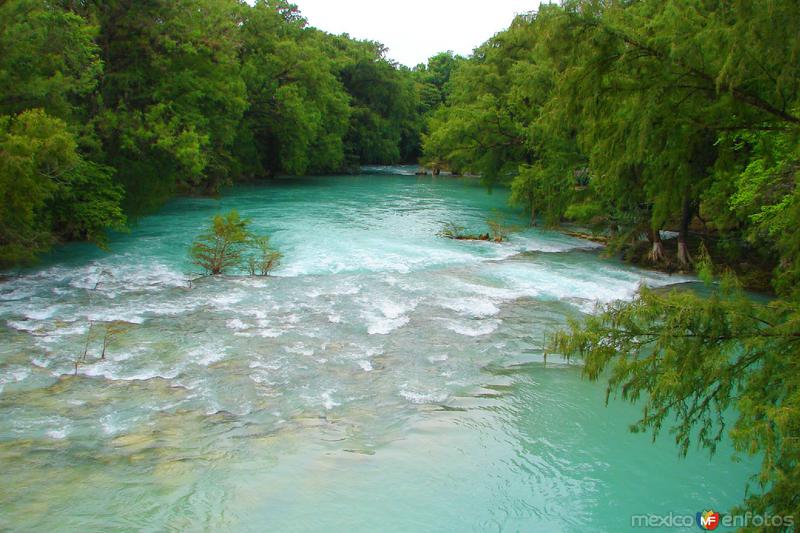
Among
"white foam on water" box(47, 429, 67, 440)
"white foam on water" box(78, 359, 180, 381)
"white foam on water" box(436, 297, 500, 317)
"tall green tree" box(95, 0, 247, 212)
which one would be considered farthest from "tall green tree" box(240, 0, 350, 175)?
"white foam on water" box(47, 429, 67, 440)

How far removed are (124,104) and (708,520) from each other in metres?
18.6

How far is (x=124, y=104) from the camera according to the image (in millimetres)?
18547

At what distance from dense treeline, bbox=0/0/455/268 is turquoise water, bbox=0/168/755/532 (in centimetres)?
219

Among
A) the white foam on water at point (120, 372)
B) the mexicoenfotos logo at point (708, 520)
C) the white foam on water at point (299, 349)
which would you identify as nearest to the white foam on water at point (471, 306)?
the white foam on water at point (299, 349)

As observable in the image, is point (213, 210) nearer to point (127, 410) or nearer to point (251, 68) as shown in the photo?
point (251, 68)

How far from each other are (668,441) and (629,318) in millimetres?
3579

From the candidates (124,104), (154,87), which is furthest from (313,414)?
(154,87)

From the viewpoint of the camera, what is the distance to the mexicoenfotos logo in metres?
6.04

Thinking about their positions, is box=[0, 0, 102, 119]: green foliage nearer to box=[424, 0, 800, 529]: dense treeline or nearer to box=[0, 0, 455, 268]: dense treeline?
box=[0, 0, 455, 268]: dense treeline

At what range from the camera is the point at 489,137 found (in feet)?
91.6

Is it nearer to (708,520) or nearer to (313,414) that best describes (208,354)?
(313,414)

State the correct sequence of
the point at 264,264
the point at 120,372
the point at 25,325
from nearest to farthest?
1. the point at 120,372
2. the point at 25,325
3. the point at 264,264

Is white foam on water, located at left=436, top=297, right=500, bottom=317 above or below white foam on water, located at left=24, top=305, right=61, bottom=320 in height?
above

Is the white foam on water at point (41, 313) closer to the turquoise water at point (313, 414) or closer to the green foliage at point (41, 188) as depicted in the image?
the turquoise water at point (313, 414)
